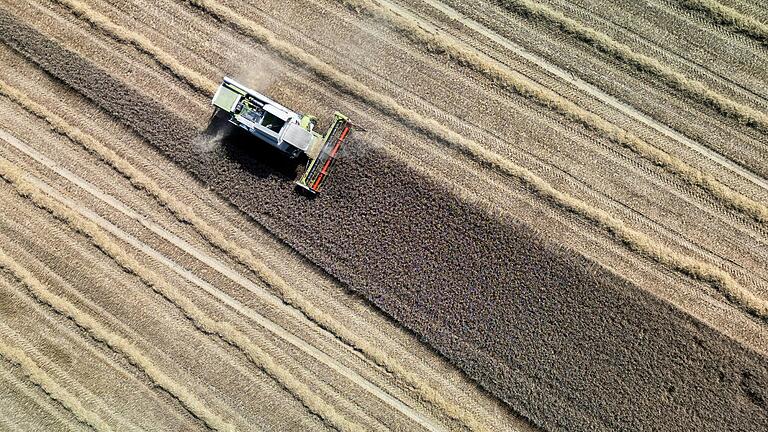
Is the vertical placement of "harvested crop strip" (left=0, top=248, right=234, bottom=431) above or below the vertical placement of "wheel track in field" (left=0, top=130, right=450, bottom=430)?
below

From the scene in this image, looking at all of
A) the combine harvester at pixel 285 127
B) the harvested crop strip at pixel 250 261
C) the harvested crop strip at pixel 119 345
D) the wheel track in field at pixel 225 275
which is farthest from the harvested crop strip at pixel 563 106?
the harvested crop strip at pixel 119 345

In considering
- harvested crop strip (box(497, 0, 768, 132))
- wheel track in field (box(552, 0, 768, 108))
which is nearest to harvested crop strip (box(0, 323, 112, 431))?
harvested crop strip (box(497, 0, 768, 132))

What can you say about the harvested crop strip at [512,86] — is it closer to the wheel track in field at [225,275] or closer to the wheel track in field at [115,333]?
the wheel track in field at [225,275]

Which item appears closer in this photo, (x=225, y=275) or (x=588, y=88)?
(x=225, y=275)

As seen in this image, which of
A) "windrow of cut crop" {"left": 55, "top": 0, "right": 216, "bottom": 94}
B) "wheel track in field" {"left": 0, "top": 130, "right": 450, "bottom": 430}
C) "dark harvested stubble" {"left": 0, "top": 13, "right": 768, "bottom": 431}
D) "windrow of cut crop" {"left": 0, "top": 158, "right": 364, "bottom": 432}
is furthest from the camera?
"windrow of cut crop" {"left": 55, "top": 0, "right": 216, "bottom": 94}

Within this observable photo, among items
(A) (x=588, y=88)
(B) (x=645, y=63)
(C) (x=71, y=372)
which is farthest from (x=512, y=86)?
(C) (x=71, y=372)

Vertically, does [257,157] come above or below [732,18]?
below

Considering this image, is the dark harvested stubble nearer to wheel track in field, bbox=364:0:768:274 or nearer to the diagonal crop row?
the diagonal crop row

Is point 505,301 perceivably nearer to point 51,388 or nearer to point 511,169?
point 511,169

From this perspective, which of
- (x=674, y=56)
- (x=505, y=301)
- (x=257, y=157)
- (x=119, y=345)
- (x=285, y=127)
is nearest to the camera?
(x=285, y=127)
